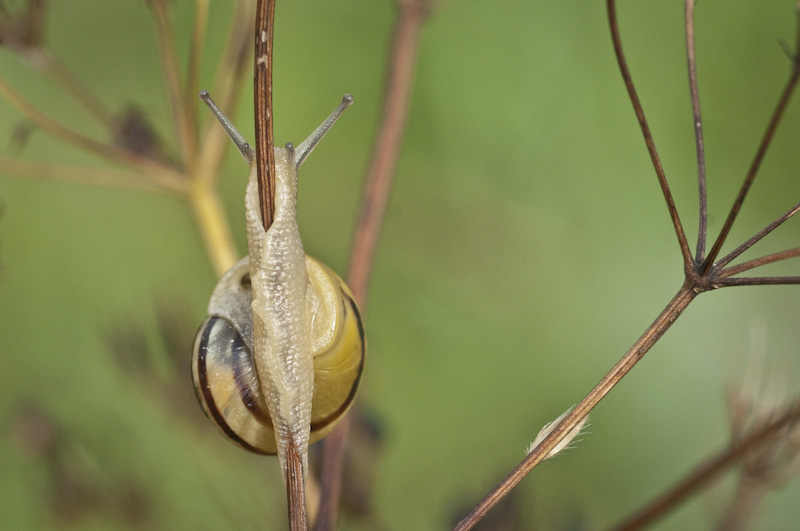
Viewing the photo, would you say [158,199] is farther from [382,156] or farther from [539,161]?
[382,156]

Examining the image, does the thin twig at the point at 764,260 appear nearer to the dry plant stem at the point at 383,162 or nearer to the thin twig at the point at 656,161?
the thin twig at the point at 656,161

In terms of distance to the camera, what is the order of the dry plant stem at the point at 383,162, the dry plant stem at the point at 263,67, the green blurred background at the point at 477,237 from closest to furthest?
the dry plant stem at the point at 263,67 < the dry plant stem at the point at 383,162 < the green blurred background at the point at 477,237

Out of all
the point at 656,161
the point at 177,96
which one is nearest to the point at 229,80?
the point at 177,96

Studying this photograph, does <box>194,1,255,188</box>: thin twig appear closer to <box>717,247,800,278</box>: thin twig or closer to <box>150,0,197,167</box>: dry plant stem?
<box>150,0,197,167</box>: dry plant stem

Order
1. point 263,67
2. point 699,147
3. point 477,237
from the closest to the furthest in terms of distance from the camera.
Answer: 1. point 263,67
2. point 699,147
3. point 477,237

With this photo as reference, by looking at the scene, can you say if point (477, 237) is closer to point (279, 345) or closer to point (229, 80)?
point (229, 80)

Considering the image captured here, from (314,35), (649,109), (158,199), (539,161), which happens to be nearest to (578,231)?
(539,161)

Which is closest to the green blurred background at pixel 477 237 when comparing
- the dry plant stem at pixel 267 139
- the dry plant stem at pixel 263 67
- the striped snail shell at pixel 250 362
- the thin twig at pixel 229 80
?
the thin twig at pixel 229 80
